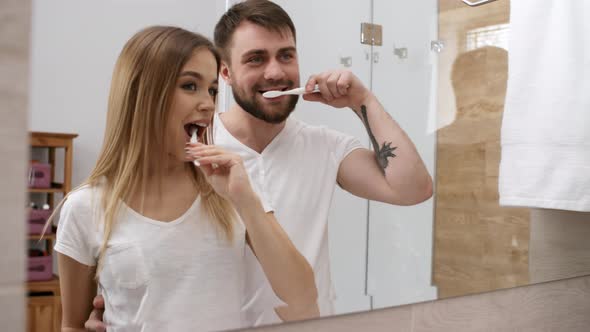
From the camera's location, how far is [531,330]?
4.21 ft

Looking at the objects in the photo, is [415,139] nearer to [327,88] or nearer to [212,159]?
[327,88]

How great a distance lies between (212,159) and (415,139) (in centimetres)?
40

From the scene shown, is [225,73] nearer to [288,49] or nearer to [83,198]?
[288,49]

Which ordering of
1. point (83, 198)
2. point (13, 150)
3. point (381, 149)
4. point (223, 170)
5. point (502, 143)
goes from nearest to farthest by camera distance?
point (13, 150)
point (83, 198)
point (223, 170)
point (381, 149)
point (502, 143)

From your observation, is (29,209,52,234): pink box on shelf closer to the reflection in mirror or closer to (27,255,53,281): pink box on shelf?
(27,255,53,281): pink box on shelf

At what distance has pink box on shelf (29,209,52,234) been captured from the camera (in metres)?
0.68

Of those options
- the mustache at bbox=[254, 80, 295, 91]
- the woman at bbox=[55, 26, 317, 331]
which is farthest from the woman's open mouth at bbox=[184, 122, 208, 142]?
the mustache at bbox=[254, 80, 295, 91]

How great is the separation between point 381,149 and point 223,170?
29cm

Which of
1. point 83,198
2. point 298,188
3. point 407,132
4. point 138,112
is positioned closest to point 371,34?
point 407,132

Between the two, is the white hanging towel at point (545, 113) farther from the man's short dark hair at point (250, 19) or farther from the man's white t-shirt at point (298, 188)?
the man's short dark hair at point (250, 19)

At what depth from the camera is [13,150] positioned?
621 mm

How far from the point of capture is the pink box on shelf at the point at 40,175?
2.25 feet

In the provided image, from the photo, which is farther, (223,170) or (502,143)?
(502,143)

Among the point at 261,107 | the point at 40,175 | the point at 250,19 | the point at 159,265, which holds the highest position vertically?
the point at 250,19
